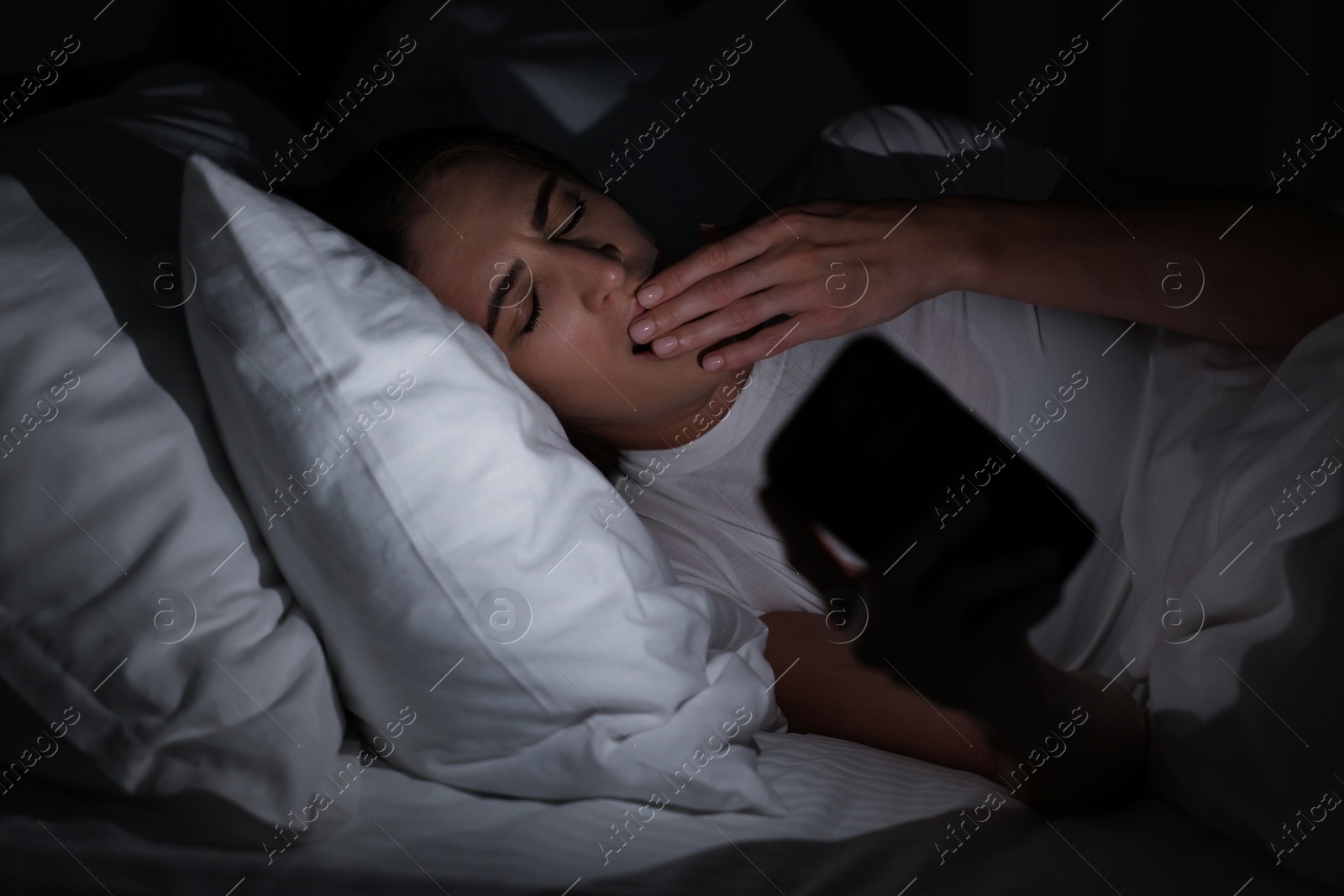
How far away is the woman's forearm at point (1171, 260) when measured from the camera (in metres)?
0.82

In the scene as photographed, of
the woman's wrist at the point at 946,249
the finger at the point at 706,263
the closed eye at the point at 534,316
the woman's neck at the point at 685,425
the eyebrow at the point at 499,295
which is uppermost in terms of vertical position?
the eyebrow at the point at 499,295

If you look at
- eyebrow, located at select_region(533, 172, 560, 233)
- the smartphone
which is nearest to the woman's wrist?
the smartphone

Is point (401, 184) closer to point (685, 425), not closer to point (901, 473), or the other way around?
point (685, 425)

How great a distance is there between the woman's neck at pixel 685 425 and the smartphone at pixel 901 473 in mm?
78

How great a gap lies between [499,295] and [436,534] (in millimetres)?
295

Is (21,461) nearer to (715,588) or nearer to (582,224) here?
(582,224)

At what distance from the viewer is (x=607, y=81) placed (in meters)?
1.25

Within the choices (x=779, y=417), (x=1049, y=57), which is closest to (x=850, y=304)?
(x=779, y=417)

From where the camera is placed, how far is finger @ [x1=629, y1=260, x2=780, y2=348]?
31.9 inches

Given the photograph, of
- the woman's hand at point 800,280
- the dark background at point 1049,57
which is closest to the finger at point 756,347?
the woman's hand at point 800,280

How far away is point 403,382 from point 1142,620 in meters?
0.77

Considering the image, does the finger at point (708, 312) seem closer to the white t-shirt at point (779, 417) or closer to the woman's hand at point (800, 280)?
the woman's hand at point (800, 280)

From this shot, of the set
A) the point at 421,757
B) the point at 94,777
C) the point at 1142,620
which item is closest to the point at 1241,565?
the point at 1142,620

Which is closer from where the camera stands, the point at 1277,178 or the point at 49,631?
the point at 49,631
